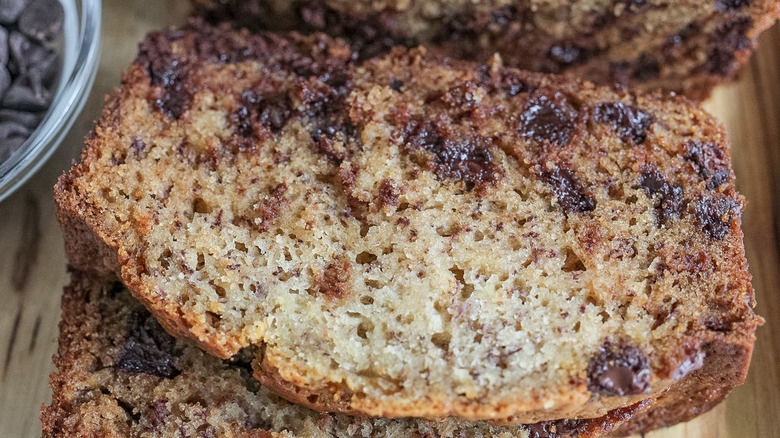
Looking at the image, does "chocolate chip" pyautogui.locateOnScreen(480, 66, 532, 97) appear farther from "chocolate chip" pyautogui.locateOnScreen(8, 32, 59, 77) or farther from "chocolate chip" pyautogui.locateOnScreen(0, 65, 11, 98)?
"chocolate chip" pyautogui.locateOnScreen(0, 65, 11, 98)

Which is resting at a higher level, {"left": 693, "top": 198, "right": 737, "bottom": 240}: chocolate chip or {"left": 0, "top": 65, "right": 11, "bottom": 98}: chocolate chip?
{"left": 0, "top": 65, "right": 11, "bottom": 98}: chocolate chip

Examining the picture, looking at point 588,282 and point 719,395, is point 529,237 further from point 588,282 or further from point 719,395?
point 719,395

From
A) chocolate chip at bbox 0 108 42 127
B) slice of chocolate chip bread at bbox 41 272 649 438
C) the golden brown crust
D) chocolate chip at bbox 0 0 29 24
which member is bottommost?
slice of chocolate chip bread at bbox 41 272 649 438

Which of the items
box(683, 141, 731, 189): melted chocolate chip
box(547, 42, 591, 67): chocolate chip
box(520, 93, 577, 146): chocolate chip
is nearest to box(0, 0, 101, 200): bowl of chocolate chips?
box(520, 93, 577, 146): chocolate chip

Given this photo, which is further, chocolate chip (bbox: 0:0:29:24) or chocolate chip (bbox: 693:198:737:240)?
chocolate chip (bbox: 0:0:29:24)

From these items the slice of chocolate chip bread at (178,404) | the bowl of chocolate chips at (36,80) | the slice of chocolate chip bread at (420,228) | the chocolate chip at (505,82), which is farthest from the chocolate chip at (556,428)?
the bowl of chocolate chips at (36,80)

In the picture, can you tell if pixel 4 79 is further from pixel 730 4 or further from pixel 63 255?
pixel 730 4

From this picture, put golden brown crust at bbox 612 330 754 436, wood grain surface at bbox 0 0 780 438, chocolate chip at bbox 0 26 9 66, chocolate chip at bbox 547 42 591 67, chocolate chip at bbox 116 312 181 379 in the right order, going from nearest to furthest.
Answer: golden brown crust at bbox 612 330 754 436
chocolate chip at bbox 116 312 181 379
chocolate chip at bbox 0 26 9 66
wood grain surface at bbox 0 0 780 438
chocolate chip at bbox 547 42 591 67

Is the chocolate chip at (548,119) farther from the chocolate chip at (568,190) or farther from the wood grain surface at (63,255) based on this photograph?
the wood grain surface at (63,255)
